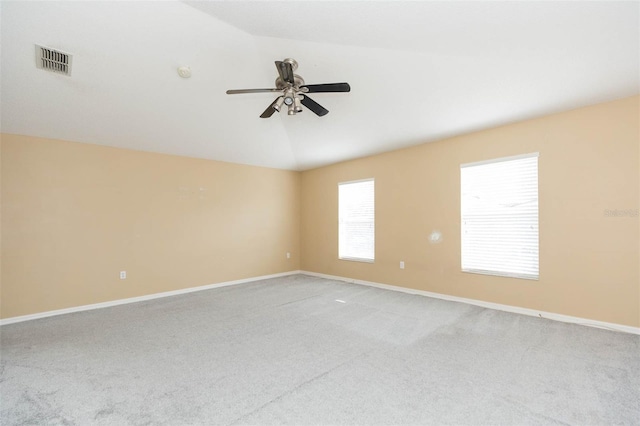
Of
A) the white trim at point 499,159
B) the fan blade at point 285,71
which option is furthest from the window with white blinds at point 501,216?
the fan blade at point 285,71

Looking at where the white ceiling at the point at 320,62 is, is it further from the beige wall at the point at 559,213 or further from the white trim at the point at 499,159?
the white trim at the point at 499,159

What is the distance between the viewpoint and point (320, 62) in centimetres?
322

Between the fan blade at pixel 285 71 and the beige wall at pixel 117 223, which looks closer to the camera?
the fan blade at pixel 285 71

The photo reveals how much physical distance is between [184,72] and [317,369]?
3.47 m

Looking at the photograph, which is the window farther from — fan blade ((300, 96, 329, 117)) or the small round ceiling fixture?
the small round ceiling fixture

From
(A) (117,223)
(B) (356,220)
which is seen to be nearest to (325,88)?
(B) (356,220)

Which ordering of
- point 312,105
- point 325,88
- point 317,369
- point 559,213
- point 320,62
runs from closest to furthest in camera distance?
point 317,369 < point 325,88 < point 312,105 < point 320,62 < point 559,213

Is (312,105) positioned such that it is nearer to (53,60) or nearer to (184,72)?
(184,72)

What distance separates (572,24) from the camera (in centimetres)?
233

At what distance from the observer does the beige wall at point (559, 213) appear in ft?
10.0

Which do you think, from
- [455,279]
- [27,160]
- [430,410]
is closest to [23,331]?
[27,160]

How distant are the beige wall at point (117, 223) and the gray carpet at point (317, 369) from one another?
0.63 meters

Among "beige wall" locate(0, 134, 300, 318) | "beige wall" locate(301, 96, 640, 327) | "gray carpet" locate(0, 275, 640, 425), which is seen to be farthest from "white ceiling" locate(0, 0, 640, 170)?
"gray carpet" locate(0, 275, 640, 425)

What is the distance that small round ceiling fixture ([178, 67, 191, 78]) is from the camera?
3.27m
